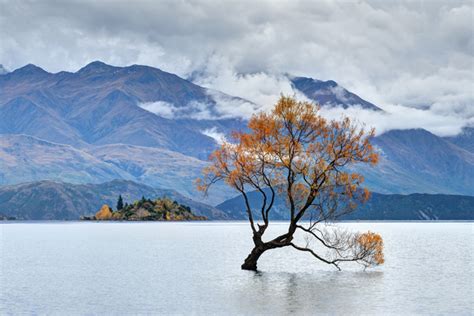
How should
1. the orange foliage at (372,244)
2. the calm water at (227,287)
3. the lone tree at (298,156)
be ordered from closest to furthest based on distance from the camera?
1. the calm water at (227,287)
2. the lone tree at (298,156)
3. the orange foliage at (372,244)

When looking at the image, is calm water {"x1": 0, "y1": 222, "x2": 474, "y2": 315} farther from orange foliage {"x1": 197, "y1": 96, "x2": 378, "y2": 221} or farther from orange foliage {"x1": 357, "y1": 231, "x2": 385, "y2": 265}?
orange foliage {"x1": 197, "y1": 96, "x2": 378, "y2": 221}

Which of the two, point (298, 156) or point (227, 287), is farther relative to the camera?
point (298, 156)

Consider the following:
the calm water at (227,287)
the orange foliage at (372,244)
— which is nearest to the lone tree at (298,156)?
the orange foliage at (372,244)

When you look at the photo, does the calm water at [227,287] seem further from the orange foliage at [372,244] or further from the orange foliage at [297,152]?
the orange foliage at [297,152]

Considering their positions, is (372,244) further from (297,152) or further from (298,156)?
(297,152)

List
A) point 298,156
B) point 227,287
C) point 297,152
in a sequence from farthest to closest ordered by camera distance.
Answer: point 298,156
point 297,152
point 227,287

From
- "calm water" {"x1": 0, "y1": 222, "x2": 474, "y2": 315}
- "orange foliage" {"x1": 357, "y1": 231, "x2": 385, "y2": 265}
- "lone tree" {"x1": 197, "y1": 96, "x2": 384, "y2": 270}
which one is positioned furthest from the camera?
"orange foliage" {"x1": 357, "y1": 231, "x2": 385, "y2": 265}

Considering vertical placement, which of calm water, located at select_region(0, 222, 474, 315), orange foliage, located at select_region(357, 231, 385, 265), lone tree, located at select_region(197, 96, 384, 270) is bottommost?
calm water, located at select_region(0, 222, 474, 315)

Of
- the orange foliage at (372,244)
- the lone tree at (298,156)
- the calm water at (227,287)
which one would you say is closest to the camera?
the calm water at (227,287)

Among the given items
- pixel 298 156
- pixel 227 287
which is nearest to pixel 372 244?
pixel 298 156

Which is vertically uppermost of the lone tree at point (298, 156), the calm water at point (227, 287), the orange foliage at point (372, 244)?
the lone tree at point (298, 156)

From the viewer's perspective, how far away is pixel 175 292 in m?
66.6

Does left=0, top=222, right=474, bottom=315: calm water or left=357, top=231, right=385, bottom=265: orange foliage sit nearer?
left=0, top=222, right=474, bottom=315: calm water

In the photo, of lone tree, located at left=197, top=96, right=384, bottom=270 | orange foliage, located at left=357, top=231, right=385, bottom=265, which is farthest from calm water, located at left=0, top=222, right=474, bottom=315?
lone tree, located at left=197, top=96, right=384, bottom=270
